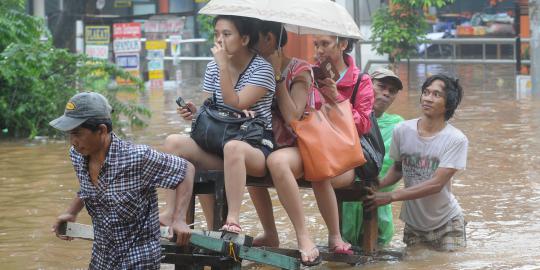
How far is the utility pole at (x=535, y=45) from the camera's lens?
19828 millimetres

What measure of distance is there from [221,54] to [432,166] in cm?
173

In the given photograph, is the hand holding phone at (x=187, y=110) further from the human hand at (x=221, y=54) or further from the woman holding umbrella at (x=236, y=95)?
the human hand at (x=221, y=54)

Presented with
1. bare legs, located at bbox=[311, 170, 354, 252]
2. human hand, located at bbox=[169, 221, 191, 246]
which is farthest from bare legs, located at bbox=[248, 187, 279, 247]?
human hand, located at bbox=[169, 221, 191, 246]

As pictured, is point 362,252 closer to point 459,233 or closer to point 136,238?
point 459,233

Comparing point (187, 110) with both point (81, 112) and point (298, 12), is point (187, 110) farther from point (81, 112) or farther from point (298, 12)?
point (81, 112)

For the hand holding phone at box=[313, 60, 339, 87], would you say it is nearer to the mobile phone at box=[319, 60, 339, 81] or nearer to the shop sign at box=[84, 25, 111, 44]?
the mobile phone at box=[319, 60, 339, 81]

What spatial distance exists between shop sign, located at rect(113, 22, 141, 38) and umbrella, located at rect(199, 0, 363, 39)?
1797 centimetres

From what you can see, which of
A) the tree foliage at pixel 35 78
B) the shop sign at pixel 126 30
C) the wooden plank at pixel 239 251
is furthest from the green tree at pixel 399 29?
the wooden plank at pixel 239 251

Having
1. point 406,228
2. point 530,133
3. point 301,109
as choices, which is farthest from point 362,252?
point 530,133

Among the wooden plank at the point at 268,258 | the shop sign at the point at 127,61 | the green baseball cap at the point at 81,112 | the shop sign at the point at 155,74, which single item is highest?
the shop sign at the point at 127,61

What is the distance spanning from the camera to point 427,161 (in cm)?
695

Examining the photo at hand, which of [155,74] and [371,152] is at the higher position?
[155,74]

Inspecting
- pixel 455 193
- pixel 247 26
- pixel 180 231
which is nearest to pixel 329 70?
pixel 247 26

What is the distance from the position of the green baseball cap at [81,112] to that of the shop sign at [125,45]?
19.6m
